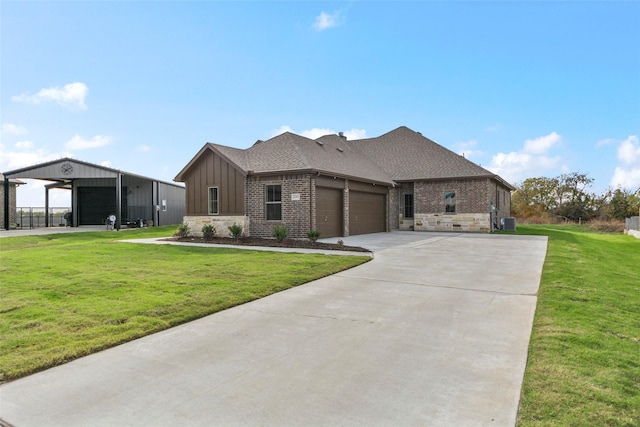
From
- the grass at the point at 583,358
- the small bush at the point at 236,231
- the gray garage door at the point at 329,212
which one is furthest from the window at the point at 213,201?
the grass at the point at 583,358

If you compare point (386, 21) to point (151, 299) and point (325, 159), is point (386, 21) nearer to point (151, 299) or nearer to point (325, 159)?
point (325, 159)

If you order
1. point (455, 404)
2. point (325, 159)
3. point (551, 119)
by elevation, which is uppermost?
point (551, 119)

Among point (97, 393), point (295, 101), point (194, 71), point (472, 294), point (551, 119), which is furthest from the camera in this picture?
point (551, 119)

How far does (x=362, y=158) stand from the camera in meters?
24.8

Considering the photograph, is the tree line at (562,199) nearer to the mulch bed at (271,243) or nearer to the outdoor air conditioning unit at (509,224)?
the outdoor air conditioning unit at (509,224)

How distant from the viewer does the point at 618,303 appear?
587 centimetres

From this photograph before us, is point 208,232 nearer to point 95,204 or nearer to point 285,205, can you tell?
point 285,205

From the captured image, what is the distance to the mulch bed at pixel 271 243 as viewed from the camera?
13312mm

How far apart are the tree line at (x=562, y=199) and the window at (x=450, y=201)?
22.4 m

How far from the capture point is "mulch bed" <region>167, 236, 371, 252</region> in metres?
13.3

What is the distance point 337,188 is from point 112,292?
41.0 feet

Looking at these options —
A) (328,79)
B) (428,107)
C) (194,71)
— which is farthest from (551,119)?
(194,71)

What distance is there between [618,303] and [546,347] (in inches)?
118

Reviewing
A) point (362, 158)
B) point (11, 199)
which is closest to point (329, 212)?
point (362, 158)
